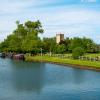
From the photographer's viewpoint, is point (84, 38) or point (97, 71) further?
point (84, 38)

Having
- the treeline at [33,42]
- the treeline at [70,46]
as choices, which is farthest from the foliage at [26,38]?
the treeline at [70,46]

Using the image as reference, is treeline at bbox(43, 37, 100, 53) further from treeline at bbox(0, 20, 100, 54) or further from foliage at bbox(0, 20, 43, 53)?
foliage at bbox(0, 20, 43, 53)

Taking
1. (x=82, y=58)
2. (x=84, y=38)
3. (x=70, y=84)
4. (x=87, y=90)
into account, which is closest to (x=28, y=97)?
(x=87, y=90)

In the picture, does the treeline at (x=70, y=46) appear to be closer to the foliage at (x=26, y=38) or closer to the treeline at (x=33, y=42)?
the treeline at (x=33, y=42)

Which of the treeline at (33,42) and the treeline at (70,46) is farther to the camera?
the treeline at (70,46)

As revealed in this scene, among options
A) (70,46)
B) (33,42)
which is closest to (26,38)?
(33,42)

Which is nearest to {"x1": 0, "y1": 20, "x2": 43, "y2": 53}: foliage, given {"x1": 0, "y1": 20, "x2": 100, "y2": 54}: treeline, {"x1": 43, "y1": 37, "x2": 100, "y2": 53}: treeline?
{"x1": 0, "y1": 20, "x2": 100, "y2": 54}: treeline

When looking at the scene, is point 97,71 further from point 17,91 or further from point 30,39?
point 30,39

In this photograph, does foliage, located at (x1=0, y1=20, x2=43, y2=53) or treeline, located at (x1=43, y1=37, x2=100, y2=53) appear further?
treeline, located at (x1=43, y1=37, x2=100, y2=53)

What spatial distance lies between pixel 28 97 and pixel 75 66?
105ft

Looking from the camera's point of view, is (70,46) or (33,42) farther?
(70,46)

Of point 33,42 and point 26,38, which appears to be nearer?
point 33,42

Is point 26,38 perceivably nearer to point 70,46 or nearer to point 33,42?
point 33,42

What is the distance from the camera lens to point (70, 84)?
40.4m
